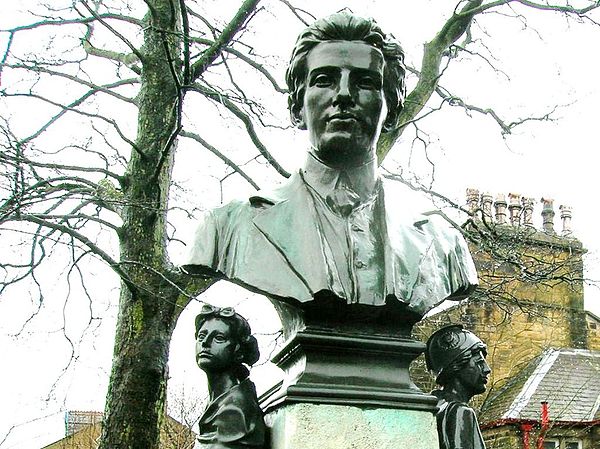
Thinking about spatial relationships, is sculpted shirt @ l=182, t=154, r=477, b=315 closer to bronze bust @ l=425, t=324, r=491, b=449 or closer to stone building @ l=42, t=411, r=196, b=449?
bronze bust @ l=425, t=324, r=491, b=449

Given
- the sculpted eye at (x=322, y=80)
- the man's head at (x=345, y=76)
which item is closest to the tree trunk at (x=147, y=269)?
the man's head at (x=345, y=76)

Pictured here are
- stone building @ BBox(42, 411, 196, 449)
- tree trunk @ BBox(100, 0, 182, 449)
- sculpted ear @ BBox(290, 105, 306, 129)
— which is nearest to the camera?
sculpted ear @ BBox(290, 105, 306, 129)

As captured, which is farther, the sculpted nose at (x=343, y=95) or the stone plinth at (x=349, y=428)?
the sculpted nose at (x=343, y=95)

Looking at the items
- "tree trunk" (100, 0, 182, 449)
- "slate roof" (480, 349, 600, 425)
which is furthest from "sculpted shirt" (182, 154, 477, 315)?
"slate roof" (480, 349, 600, 425)

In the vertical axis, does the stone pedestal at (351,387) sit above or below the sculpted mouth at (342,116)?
below

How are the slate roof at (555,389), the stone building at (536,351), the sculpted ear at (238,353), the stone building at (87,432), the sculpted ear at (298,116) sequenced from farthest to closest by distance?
the stone building at (87,432)
the slate roof at (555,389)
the stone building at (536,351)
the sculpted ear at (298,116)
the sculpted ear at (238,353)

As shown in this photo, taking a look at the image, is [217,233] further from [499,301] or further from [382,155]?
[499,301]

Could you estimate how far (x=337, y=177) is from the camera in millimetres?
3281

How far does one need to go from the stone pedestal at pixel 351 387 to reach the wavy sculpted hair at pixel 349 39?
803 mm

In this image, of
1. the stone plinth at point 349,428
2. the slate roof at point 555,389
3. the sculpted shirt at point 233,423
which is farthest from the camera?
the slate roof at point 555,389

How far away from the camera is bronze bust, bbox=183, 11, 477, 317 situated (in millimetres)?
3074

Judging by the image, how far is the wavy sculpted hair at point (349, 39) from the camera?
3.23m

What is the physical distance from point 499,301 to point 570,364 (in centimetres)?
1106

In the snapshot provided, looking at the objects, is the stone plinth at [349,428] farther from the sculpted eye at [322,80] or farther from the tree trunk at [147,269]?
the tree trunk at [147,269]
